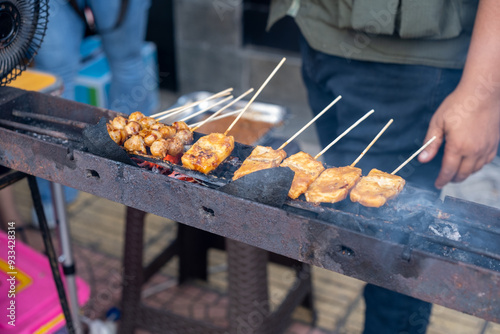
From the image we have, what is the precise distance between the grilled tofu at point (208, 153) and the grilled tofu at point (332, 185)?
0.37 meters

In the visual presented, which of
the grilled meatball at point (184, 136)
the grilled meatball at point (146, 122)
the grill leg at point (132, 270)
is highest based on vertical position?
the grilled meatball at point (146, 122)

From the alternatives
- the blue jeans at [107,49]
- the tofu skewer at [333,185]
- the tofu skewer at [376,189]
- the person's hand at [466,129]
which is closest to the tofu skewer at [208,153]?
the tofu skewer at [333,185]

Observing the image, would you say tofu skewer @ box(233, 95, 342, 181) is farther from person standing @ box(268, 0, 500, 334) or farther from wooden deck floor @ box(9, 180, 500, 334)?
wooden deck floor @ box(9, 180, 500, 334)

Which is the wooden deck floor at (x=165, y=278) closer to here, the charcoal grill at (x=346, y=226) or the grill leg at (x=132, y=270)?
the grill leg at (x=132, y=270)

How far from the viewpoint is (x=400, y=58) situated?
8.01ft

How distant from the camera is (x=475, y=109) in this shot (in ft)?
6.99

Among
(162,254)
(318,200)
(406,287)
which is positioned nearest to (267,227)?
(318,200)

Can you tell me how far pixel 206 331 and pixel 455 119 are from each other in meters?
1.87

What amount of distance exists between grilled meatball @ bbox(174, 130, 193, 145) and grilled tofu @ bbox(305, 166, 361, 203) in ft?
1.97

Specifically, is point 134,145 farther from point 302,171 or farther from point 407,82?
point 407,82

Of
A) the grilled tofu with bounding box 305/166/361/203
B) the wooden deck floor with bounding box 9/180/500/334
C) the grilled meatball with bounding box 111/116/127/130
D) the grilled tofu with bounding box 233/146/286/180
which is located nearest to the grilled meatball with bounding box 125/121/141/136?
the grilled meatball with bounding box 111/116/127/130

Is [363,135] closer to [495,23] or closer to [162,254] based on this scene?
[495,23]

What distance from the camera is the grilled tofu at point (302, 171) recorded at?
67.9 inches

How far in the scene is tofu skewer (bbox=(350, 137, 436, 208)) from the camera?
1.66 m
